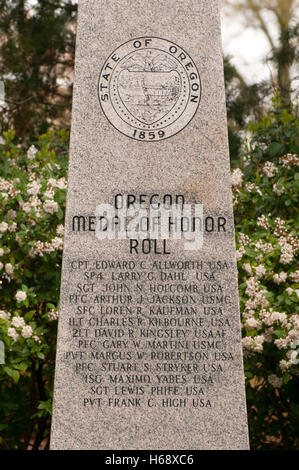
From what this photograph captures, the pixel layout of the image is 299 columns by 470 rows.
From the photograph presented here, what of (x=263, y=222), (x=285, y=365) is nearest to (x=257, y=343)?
(x=285, y=365)

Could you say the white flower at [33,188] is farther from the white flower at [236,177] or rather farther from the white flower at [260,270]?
the white flower at [260,270]

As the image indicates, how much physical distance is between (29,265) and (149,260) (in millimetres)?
1707

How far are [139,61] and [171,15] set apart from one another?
372 millimetres

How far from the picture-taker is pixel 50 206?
4434 mm

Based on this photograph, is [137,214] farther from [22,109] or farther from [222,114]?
[22,109]

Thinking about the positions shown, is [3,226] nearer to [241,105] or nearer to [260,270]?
[260,270]

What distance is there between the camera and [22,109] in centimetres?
711

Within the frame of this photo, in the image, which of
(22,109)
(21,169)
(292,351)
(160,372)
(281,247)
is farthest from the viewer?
(22,109)

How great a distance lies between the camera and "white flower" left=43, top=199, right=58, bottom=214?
4.43m

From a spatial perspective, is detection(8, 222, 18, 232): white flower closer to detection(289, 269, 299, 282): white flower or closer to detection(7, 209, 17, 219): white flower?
detection(7, 209, 17, 219): white flower

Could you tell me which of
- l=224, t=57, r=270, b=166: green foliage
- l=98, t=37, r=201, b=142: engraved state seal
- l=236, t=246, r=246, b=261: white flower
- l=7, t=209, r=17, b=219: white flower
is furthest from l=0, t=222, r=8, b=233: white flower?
l=224, t=57, r=270, b=166: green foliage

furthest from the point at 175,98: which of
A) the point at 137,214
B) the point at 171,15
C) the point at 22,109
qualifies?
the point at 22,109

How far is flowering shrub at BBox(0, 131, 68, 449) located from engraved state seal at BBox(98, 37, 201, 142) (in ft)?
3.43

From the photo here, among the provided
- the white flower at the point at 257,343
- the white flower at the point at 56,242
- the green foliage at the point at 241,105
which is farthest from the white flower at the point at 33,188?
the green foliage at the point at 241,105
